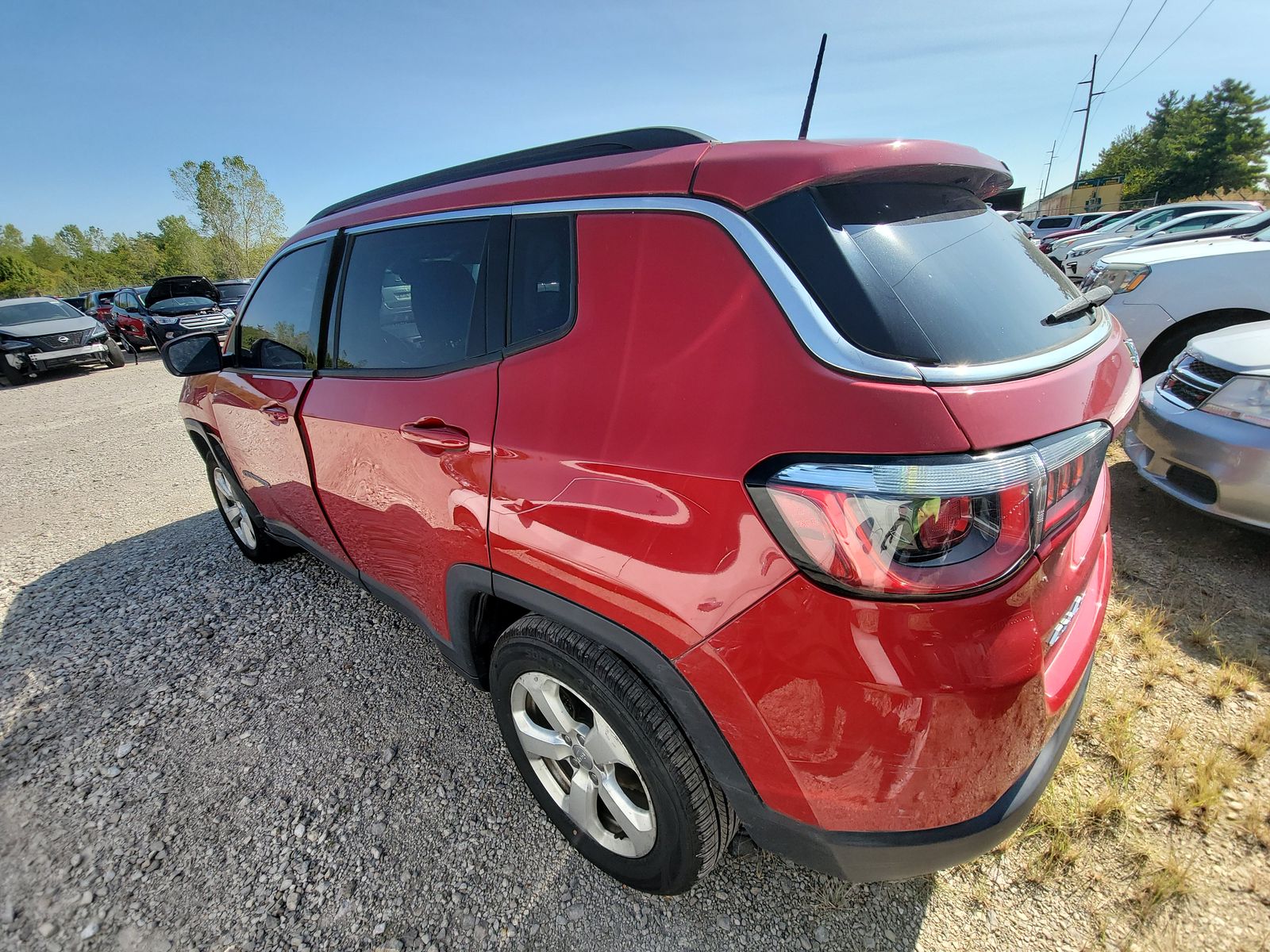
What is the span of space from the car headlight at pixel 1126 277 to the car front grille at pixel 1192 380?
3.94ft

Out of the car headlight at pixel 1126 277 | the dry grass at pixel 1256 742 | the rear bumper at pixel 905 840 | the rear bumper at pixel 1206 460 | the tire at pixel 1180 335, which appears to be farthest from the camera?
the car headlight at pixel 1126 277

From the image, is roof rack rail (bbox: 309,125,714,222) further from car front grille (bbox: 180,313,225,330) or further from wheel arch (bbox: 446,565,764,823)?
car front grille (bbox: 180,313,225,330)

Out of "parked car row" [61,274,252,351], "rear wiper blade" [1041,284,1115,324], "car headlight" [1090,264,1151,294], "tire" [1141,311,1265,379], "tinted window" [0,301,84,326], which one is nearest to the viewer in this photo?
"rear wiper blade" [1041,284,1115,324]

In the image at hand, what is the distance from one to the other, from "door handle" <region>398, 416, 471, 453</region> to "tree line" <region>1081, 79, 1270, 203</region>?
53.9 metres

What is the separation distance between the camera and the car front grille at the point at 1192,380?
9.21 feet

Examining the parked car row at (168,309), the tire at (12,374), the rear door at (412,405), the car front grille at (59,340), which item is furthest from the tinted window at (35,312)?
the rear door at (412,405)

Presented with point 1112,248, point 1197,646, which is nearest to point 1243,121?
point 1112,248

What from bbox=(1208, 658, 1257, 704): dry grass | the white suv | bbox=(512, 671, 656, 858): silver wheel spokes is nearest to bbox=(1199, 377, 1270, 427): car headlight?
bbox=(1208, 658, 1257, 704): dry grass

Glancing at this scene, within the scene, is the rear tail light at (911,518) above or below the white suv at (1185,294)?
above

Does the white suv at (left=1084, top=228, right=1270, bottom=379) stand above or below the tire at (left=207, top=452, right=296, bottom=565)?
above

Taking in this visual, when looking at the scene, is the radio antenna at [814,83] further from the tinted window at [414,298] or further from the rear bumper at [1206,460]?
the rear bumper at [1206,460]

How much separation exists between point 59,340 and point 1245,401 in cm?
1626

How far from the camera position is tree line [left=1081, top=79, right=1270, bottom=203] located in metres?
37.4

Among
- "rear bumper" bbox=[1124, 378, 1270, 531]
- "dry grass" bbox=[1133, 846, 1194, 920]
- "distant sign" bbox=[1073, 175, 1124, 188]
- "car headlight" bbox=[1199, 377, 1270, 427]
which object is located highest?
"distant sign" bbox=[1073, 175, 1124, 188]
